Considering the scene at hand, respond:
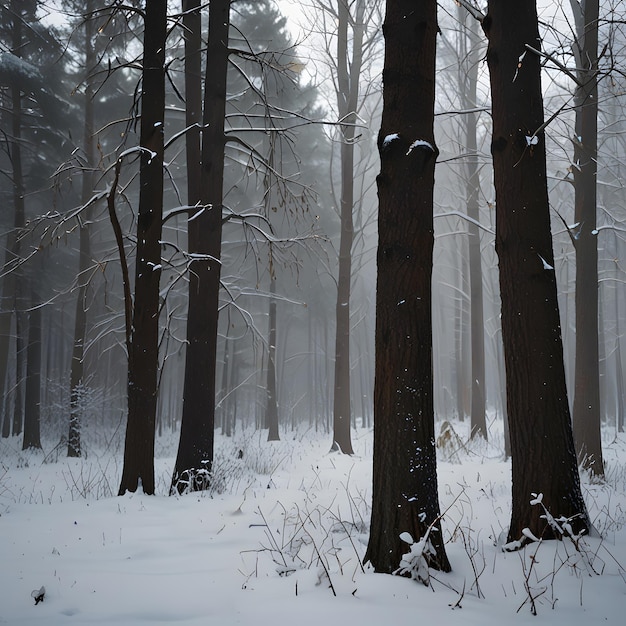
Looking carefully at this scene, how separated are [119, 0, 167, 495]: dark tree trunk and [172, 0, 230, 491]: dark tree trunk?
2.17ft

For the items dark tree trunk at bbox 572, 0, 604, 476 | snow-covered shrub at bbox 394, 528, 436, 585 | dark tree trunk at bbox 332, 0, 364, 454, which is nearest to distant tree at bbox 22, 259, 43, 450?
dark tree trunk at bbox 332, 0, 364, 454

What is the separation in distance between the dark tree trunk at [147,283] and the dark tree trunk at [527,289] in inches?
154

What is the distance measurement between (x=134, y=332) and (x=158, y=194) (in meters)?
1.69

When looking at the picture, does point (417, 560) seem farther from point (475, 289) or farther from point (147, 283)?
point (475, 289)

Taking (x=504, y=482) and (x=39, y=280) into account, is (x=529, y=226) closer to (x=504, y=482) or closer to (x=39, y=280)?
(x=504, y=482)

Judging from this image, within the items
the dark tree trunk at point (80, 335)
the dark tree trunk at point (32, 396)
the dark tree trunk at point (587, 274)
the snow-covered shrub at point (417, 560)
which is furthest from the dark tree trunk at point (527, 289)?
the dark tree trunk at point (32, 396)

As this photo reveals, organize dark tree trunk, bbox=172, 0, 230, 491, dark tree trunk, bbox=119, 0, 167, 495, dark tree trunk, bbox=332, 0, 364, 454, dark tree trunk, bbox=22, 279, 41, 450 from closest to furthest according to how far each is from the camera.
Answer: dark tree trunk, bbox=119, 0, 167, 495, dark tree trunk, bbox=172, 0, 230, 491, dark tree trunk, bbox=332, 0, 364, 454, dark tree trunk, bbox=22, 279, 41, 450

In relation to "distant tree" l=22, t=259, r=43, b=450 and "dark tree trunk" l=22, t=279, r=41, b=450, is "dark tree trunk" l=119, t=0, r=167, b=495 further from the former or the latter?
"dark tree trunk" l=22, t=279, r=41, b=450

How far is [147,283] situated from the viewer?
601 centimetres

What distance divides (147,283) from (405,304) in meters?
3.72

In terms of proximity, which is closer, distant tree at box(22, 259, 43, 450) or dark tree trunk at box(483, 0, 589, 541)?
dark tree trunk at box(483, 0, 589, 541)

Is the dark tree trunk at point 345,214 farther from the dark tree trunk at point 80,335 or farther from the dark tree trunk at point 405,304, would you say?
the dark tree trunk at point 405,304

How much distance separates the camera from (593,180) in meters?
8.44

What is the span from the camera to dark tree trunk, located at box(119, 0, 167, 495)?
233 inches
